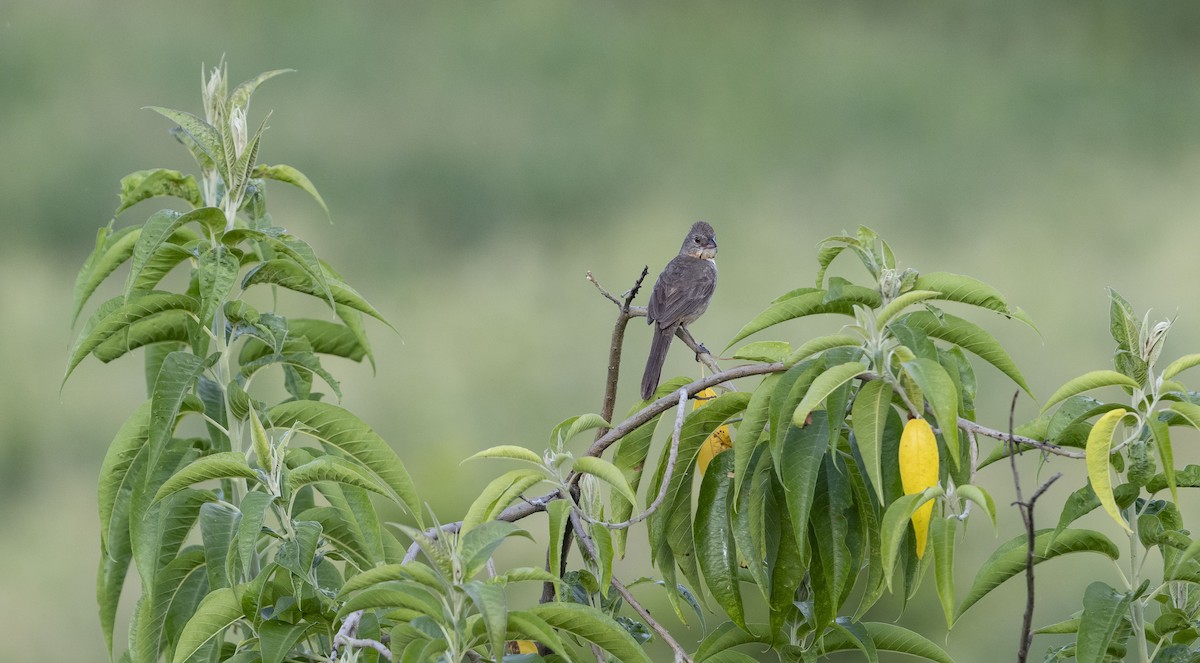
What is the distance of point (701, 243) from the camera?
203 centimetres

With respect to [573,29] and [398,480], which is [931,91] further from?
[398,480]

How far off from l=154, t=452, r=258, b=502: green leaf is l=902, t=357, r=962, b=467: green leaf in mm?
565

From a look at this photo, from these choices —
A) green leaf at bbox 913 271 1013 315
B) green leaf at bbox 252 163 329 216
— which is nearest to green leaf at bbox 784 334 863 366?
green leaf at bbox 913 271 1013 315

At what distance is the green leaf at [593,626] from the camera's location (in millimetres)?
853

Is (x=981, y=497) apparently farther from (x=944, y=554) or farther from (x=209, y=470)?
(x=209, y=470)

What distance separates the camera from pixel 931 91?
3.24 m

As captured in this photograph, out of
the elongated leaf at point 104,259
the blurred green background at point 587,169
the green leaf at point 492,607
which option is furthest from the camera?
the blurred green background at point 587,169

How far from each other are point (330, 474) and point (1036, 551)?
2.11 ft

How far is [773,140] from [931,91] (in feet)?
1.63

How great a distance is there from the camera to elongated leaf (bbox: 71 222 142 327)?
3.91 feet

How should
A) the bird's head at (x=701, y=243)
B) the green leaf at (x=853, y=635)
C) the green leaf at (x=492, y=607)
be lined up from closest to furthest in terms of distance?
the green leaf at (x=492, y=607)
the green leaf at (x=853, y=635)
the bird's head at (x=701, y=243)

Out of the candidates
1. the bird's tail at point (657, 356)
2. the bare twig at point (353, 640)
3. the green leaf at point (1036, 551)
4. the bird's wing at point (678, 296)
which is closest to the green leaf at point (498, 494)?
the bare twig at point (353, 640)

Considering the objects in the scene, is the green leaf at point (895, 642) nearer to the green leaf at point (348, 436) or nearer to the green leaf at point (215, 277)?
the green leaf at point (348, 436)

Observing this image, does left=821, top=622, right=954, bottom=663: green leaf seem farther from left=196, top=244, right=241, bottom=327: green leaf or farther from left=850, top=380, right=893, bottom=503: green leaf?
left=196, top=244, right=241, bottom=327: green leaf
